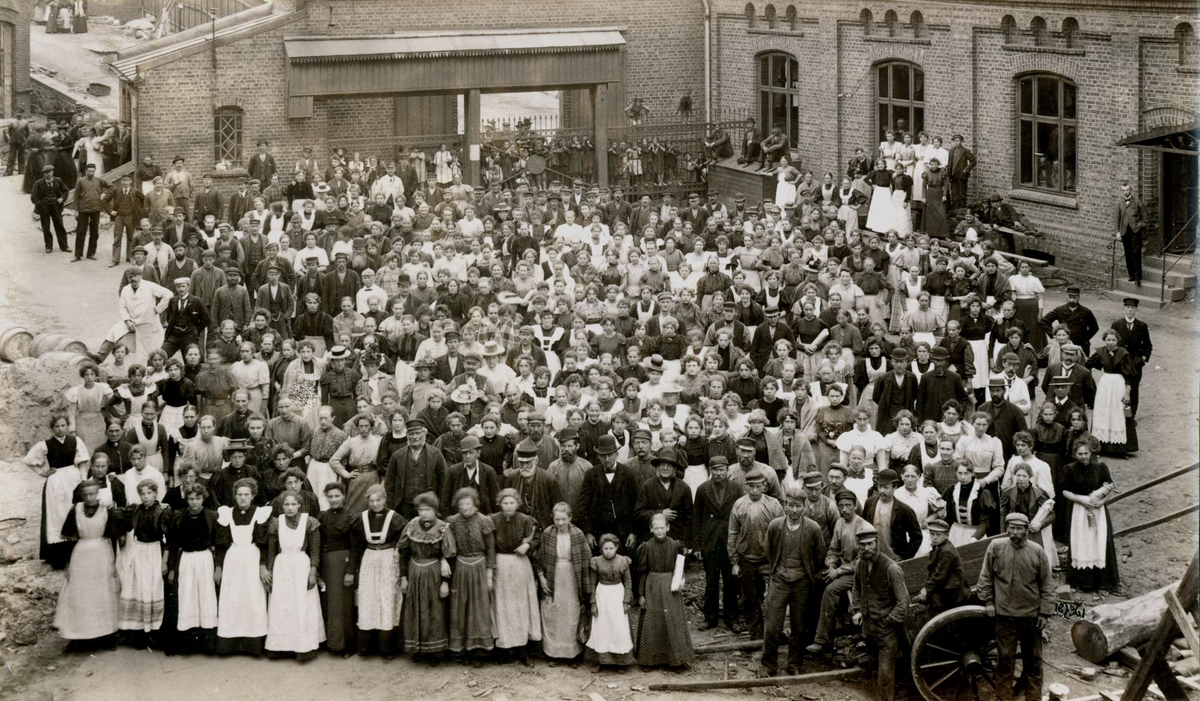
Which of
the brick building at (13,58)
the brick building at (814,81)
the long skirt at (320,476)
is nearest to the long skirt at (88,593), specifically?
the long skirt at (320,476)

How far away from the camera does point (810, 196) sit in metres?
24.5

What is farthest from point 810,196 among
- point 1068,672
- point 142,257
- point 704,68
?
point 1068,672

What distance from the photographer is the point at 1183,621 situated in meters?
9.96

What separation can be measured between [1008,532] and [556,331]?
713 cm

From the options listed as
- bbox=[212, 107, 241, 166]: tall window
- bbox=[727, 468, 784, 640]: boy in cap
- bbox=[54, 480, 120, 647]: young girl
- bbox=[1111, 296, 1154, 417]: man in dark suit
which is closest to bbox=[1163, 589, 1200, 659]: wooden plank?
bbox=[727, 468, 784, 640]: boy in cap

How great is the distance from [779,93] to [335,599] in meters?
20.2

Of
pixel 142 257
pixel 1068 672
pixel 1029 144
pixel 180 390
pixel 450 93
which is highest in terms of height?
pixel 450 93

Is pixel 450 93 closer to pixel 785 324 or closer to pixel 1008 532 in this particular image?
pixel 785 324

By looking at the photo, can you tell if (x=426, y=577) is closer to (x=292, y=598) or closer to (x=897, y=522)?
(x=292, y=598)

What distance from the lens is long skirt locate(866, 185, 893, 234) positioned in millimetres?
24047

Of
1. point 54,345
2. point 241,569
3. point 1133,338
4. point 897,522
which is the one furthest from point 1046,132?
point 241,569

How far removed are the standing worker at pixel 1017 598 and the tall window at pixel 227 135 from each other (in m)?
19.2

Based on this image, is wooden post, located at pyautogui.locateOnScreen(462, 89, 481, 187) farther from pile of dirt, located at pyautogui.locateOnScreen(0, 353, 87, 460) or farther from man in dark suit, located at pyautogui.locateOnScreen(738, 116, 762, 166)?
pile of dirt, located at pyautogui.locateOnScreen(0, 353, 87, 460)

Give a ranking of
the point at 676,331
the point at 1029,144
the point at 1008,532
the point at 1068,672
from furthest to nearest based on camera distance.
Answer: the point at 1029,144 → the point at 676,331 → the point at 1068,672 → the point at 1008,532
